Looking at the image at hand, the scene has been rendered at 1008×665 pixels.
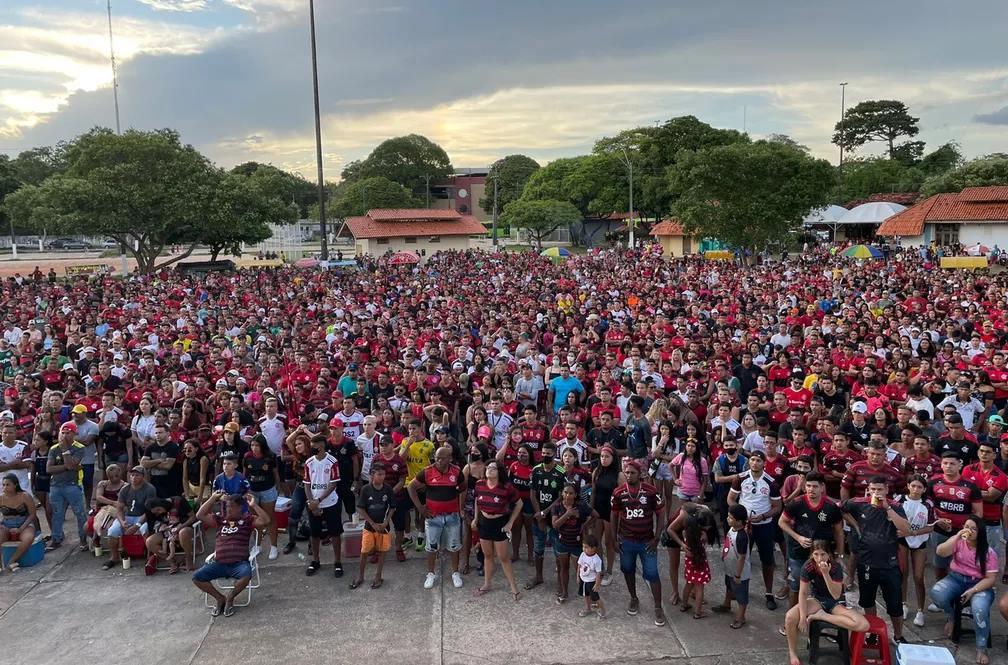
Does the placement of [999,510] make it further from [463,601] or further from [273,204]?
[273,204]

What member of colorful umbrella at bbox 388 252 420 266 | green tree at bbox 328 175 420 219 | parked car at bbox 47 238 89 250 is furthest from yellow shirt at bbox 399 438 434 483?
parked car at bbox 47 238 89 250

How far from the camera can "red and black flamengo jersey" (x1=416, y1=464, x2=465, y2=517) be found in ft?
23.4

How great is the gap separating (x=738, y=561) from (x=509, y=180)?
3246 inches

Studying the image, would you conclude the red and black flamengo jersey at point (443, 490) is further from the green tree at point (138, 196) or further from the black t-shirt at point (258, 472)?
the green tree at point (138, 196)

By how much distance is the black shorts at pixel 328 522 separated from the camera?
7445 mm

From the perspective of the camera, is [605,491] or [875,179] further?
[875,179]

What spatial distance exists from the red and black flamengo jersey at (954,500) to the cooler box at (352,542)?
5680 mm

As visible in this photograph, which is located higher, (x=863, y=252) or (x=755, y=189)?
(x=755, y=189)

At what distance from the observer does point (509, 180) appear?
8606 cm

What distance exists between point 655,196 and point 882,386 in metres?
49.0

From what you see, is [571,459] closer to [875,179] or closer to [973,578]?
[973,578]

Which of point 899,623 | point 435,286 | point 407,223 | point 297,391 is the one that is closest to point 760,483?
point 899,623

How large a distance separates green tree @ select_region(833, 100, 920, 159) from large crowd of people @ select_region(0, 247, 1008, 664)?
70404 mm

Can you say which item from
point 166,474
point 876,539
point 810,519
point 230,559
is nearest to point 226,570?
point 230,559
